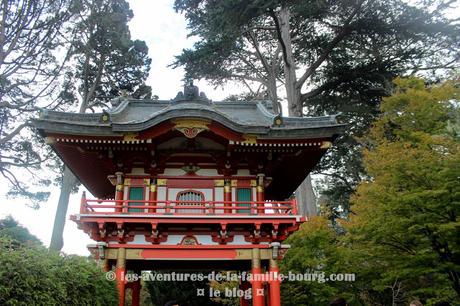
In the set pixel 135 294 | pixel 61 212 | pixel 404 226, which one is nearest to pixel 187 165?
pixel 135 294

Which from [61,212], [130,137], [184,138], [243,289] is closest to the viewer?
[130,137]

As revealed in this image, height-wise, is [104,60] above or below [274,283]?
above

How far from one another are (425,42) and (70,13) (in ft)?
57.5

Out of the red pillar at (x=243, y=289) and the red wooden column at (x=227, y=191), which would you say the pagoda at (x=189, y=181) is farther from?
the red pillar at (x=243, y=289)

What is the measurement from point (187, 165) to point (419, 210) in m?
6.90

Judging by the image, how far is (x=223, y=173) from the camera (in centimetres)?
1238

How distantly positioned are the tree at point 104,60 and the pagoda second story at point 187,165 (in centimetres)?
1110

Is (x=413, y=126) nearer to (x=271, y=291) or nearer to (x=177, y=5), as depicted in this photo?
(x=271, y=291)

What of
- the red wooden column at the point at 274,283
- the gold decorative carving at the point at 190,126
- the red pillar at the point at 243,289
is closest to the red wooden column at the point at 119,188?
the gold decorative carving at the point at 190,126

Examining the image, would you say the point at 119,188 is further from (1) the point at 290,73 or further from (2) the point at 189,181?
(1) the point at 290,73

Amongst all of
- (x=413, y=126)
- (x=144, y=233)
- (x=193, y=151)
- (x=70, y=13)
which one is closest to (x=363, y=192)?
(x=413, y=126)

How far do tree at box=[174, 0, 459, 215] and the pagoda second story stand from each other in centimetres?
823

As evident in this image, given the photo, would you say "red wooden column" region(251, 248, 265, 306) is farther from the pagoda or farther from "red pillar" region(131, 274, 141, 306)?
"red pillar" region(131, 274, 141, 306)

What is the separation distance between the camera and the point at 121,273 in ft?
35.7
